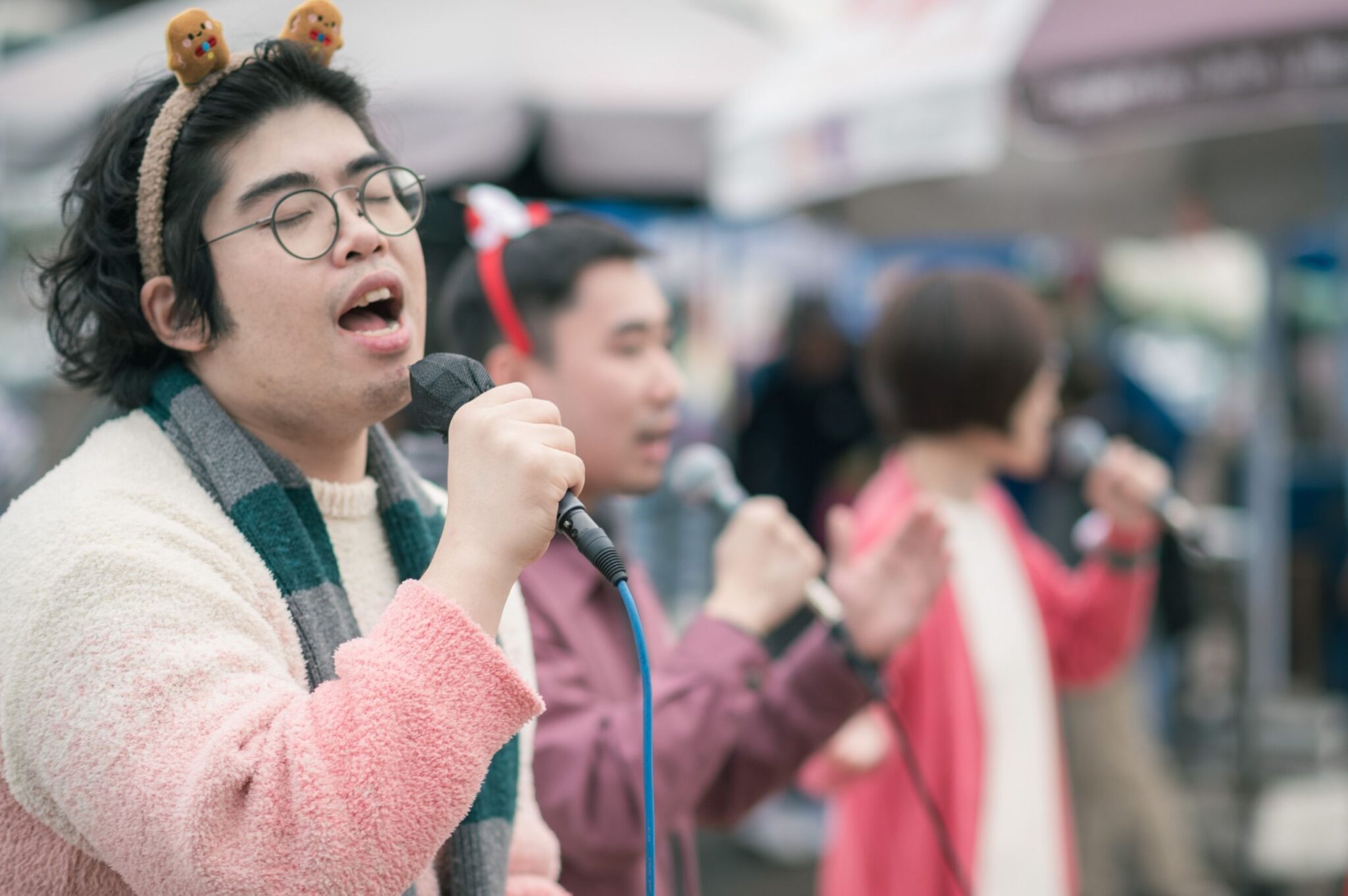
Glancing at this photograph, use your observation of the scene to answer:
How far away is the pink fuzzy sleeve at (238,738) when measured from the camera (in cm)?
87

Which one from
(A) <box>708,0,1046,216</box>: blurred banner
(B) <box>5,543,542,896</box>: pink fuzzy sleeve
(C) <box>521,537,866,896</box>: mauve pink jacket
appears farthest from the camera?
(A) <box>708,0,1046,216</box>: blurred banner

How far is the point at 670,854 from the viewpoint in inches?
73.6

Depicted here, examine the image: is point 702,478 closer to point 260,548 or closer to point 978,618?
point 978,618

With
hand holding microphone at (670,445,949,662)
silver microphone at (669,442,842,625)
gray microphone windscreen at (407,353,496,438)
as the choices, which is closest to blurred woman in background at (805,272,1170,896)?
hand holding microphone at (670,445,949,662)

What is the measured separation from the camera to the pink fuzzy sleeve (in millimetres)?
873

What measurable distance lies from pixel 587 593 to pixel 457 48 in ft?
11.4

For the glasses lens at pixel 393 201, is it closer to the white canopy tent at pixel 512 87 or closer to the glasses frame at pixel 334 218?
the glasses frame at pixel 334 218

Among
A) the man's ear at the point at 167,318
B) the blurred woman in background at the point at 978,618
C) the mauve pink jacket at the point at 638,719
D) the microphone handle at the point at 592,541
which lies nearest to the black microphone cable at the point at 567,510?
the microphone handle at the point at 592,541

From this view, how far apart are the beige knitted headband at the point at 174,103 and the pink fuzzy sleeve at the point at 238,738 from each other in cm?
35

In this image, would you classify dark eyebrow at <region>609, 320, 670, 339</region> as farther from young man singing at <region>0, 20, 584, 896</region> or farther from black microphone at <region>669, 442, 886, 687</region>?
young man singing at <region>0, 20, 584, 896</region>

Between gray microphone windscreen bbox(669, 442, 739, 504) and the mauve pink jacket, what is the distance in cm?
19

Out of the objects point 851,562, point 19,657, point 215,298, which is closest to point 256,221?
point 215,298

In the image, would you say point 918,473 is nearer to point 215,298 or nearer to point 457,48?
point 215,298

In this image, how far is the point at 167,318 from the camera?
117 cm
